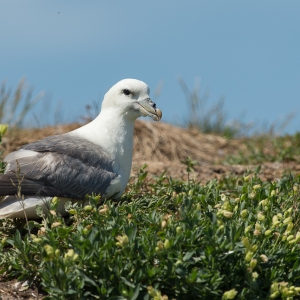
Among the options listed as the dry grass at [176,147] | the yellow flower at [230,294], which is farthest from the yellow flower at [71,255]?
the dry grass at [176,147]

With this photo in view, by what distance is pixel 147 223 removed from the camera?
4828mm

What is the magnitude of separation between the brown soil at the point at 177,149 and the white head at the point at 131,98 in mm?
1959

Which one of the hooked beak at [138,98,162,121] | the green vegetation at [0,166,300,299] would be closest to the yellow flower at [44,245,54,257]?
the green vegetation at [0,166,300,299]

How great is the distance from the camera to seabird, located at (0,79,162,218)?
550 cm

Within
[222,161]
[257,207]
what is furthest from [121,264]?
[222,161]

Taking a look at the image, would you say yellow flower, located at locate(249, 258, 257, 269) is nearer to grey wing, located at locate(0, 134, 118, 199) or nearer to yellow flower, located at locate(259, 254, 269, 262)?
yellow flower, located at locate(259, 254, 269, 262)

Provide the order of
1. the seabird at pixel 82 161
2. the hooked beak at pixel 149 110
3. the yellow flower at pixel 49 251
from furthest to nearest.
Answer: the hooked beak at pixel 149 110 < the seabird at pixel 82 161 < the yellow flower at pixel 49 251

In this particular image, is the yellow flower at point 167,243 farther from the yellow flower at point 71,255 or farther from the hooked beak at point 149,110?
the hooked beak at point 149,110

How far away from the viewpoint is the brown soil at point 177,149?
8516 millimetres

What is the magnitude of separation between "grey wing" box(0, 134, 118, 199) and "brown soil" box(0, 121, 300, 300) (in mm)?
2216

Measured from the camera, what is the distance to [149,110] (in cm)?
613

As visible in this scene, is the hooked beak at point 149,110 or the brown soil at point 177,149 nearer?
the hooked beak at point 149,110

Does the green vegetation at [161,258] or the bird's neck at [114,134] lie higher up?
the bird's neck at [114,134]

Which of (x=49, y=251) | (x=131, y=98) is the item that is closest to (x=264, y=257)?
(x=49, y=251)
